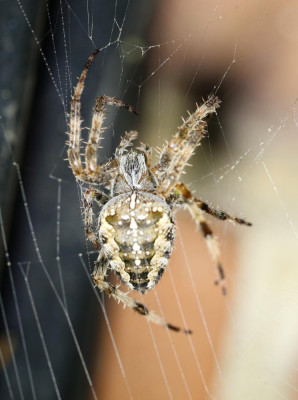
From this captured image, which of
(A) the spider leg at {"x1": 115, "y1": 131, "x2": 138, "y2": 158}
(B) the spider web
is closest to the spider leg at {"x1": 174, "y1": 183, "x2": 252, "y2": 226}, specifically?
(A) the spider leg at {"x1": 115, "y1": 131, "x2": 138, "y2": 158}

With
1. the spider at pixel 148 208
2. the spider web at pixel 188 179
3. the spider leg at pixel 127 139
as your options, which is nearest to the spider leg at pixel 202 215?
the spider at pixel 148 208

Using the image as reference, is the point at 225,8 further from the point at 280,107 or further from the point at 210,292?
the point at 210,292

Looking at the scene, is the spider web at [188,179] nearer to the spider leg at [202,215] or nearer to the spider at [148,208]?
A: the spider at [148,208]

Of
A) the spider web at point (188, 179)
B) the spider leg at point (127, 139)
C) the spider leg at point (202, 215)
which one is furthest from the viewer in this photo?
the spider web at point (188, 179)

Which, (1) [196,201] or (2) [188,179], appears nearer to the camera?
(1) [196,201]

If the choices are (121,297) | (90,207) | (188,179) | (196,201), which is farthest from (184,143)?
(188,179)

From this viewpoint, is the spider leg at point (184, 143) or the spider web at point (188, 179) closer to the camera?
the spider leg at point (184, 143)

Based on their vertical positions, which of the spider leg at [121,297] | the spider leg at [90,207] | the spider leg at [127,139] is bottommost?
the spider leg at [121,297]

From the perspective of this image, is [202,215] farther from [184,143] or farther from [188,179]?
[188,179]
